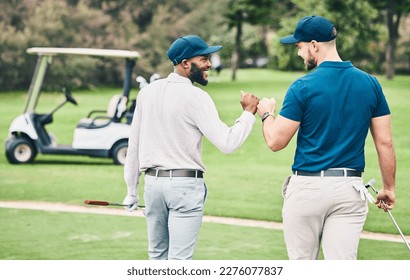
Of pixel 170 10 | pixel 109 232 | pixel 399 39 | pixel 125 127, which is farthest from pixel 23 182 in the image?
pixel 399 39

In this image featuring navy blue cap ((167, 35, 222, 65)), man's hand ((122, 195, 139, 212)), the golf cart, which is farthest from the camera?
the golf cart

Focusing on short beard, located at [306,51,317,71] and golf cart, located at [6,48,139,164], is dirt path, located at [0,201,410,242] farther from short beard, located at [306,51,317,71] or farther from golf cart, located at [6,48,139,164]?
short beard, located at [306,51,317,71]

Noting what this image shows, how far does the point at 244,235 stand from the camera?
10.2 meters

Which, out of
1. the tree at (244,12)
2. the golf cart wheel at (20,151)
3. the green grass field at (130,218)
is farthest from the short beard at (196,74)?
the tree at (244,12)

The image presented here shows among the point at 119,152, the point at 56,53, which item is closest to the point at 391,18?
the point at 56,53

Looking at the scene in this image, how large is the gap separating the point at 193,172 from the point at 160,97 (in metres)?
0.44

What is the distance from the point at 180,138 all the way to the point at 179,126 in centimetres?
6

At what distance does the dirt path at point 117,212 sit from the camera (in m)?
10.5

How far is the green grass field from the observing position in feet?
30.1

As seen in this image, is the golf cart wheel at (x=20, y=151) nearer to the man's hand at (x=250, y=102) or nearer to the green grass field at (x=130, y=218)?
the green grass field at (x=130, y=218)

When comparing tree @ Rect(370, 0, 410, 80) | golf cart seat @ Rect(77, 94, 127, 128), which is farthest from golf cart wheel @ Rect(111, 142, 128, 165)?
tree @ Rect(370, 0, 410, 80)

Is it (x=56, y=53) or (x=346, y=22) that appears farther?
→ (x=346, y=22)

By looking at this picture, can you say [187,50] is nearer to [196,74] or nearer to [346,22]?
[196,74]

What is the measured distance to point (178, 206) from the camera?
5.17 meters
